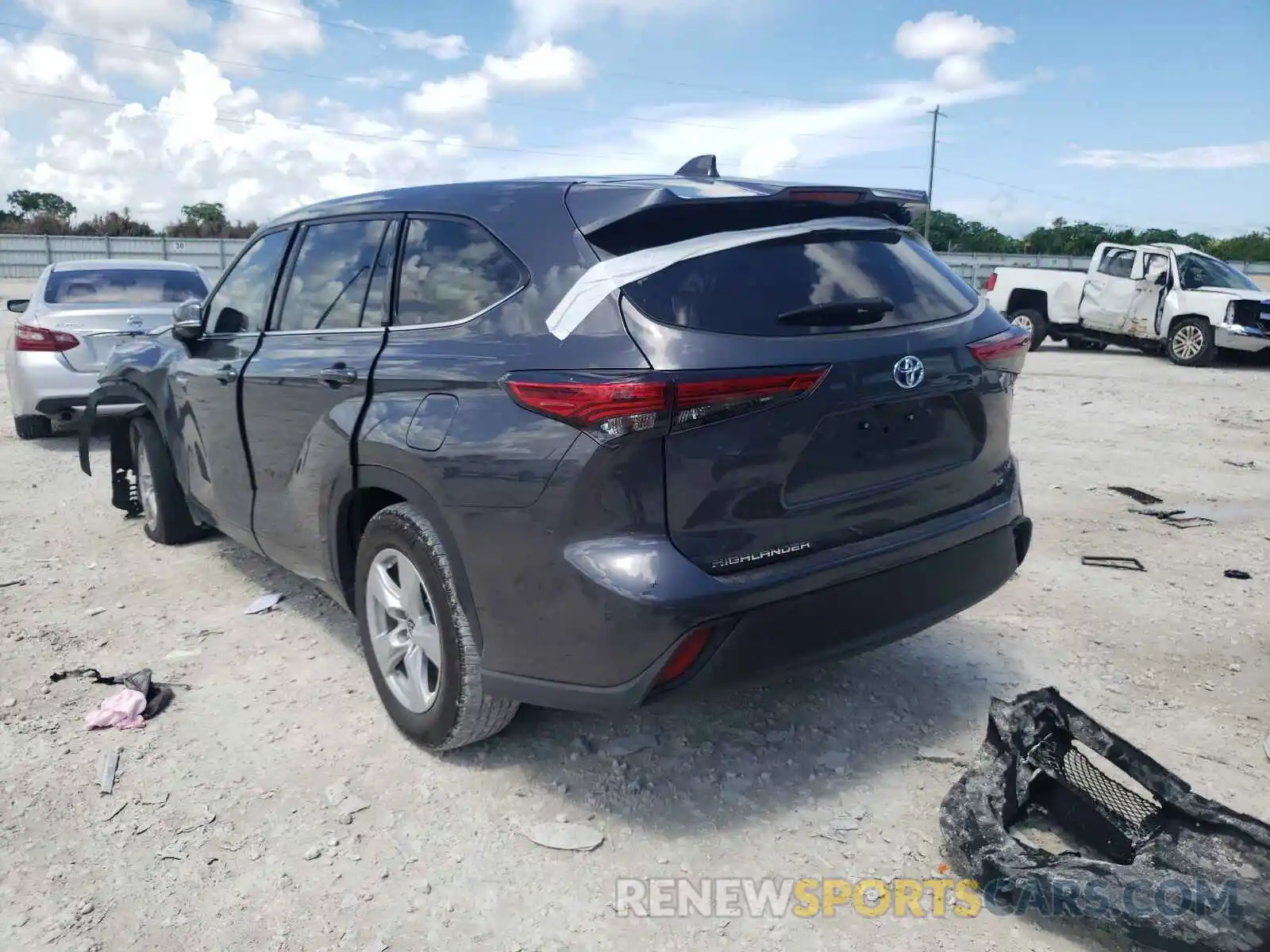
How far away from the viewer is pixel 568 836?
111 inches

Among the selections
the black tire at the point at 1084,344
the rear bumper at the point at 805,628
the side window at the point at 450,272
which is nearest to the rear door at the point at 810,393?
the rear bumper at the point at 805,628

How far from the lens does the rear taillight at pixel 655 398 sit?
246cm

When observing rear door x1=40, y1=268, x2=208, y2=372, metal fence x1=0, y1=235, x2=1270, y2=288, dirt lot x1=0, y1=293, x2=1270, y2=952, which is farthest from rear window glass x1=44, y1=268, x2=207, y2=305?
metal fence x1=0, y1=235, x2=1270, y2=288

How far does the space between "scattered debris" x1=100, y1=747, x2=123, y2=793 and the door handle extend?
1.41 meters

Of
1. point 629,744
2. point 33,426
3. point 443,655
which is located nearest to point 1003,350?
point 629,744

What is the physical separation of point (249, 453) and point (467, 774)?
1.78m

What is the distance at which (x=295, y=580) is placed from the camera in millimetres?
5008

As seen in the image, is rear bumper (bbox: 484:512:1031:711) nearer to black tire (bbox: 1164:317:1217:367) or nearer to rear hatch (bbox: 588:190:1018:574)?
rear hatch (bbox: 588:190:1018:574)

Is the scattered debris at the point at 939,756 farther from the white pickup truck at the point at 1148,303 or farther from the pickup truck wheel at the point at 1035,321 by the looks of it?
the pickup truck wheel at the point at 1035,321

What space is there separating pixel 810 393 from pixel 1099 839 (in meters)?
1.40

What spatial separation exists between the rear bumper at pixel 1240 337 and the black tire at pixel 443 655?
14.6m

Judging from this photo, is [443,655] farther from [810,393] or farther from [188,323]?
[188,323]

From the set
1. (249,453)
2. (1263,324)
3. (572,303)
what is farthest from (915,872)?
(1263,324)

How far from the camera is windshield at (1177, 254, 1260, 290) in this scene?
1494cm
